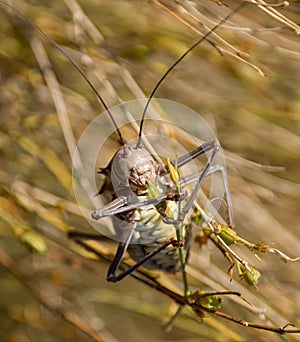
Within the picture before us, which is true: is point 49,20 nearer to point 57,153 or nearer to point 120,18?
point 120,18

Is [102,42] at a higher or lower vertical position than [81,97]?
higher

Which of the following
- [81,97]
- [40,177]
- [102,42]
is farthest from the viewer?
[40,177]

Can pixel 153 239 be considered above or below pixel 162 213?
below

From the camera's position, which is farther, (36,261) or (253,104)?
(36,261)

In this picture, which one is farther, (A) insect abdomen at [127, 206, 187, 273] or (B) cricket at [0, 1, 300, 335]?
(A) insect abdomen at [127, 206, 187, 273]

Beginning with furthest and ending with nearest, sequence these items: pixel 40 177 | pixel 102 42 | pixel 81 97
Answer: pixel 40 177 < pixel 81 97 < pixel 102 42

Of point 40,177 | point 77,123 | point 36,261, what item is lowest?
point 36,261

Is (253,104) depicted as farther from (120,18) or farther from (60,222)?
(60,222)

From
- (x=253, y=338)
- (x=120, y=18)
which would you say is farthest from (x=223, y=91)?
(x=253, y=338)

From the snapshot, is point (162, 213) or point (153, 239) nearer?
point (162, 213)

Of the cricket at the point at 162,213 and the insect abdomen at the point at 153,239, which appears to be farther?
the insect abdomen at the point at 153,239
